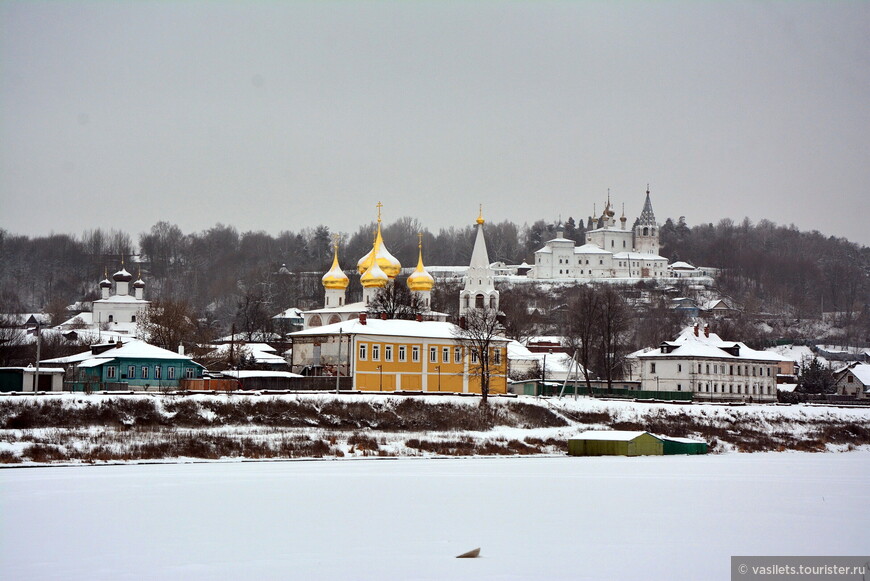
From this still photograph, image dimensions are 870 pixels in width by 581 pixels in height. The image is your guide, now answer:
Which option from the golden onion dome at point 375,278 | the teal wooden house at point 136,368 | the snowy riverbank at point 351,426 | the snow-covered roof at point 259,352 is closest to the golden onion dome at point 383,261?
the golden onion dome at point 375,278

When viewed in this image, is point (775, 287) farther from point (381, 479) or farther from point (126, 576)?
point (126, 576)

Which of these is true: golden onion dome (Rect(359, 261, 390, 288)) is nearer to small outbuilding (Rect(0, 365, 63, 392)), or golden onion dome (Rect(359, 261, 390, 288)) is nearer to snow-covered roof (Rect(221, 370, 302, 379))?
snow-covered roof (Rect(221, 370, 302, 379))

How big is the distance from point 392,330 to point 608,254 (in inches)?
4526

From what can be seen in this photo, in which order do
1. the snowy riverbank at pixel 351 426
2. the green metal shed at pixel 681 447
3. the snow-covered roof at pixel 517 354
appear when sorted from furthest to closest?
1. the snow-covered roof at pixel 517 354
2. the green metal shed at pixel 681 447
3. the snowy riverbank at pixel 351 426

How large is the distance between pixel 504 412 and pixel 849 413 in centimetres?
1935

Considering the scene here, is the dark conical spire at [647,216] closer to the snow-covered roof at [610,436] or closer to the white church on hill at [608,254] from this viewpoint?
the white church on hill at [608,254]

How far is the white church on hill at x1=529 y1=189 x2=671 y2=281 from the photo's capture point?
16225 cm

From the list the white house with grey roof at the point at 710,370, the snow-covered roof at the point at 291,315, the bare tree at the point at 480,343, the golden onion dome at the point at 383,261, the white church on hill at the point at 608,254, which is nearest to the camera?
the bare tree at the point at 480,343

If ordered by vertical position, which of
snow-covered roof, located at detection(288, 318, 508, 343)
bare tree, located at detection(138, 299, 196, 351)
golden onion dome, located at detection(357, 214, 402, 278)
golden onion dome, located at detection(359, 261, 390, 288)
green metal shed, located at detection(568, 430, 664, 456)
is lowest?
green metal shed, located at detection(568, 430, 664, 456)

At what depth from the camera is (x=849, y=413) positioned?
57.5m

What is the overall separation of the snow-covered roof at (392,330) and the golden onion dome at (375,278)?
12230mm

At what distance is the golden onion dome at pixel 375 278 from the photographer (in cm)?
7038

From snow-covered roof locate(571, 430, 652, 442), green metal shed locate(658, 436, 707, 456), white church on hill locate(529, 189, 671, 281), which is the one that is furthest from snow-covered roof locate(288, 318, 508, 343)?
Answer: white church on hill locate(529, 189, 671, 281)

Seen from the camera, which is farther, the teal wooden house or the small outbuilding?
the teal wooden house
